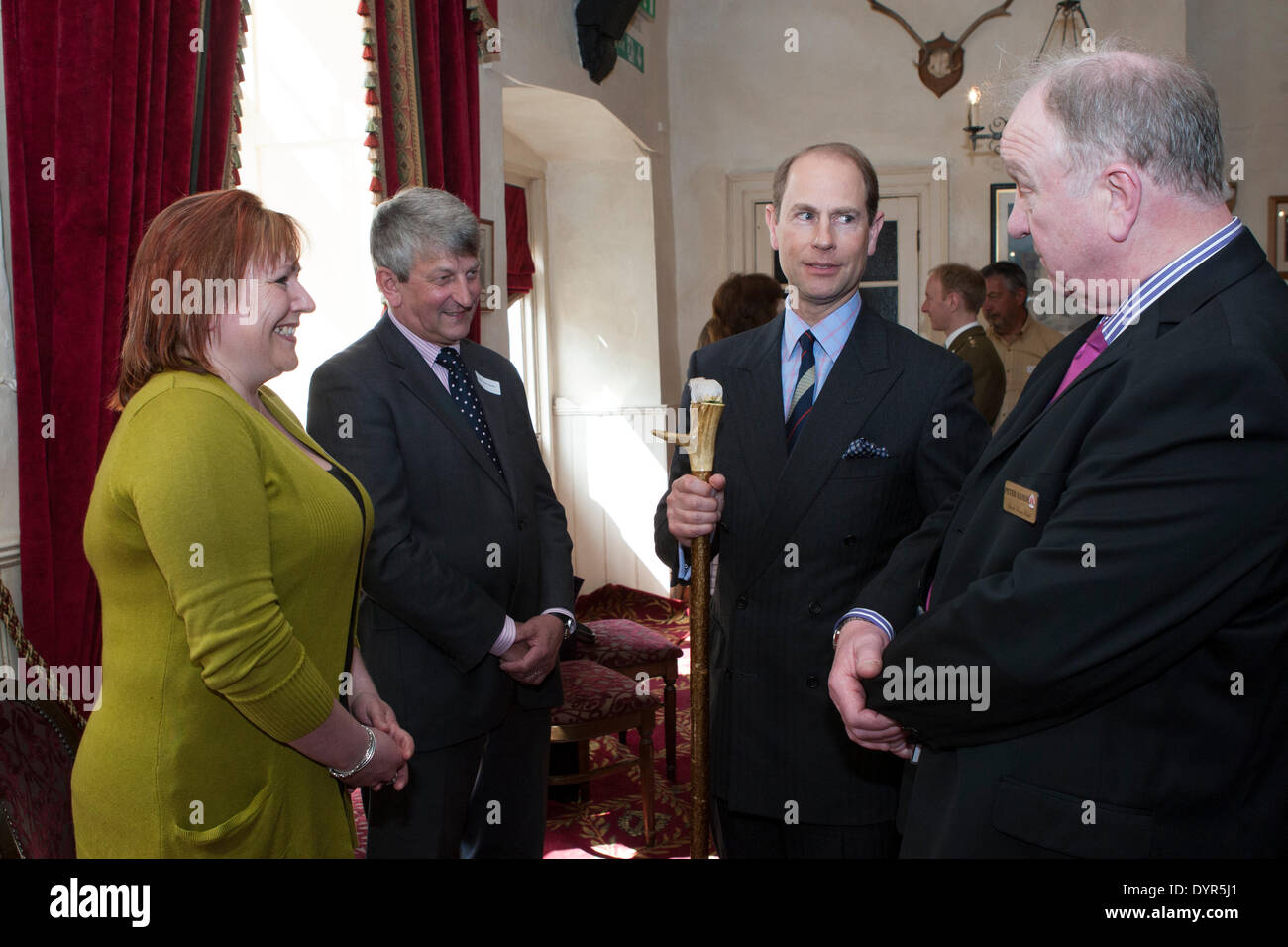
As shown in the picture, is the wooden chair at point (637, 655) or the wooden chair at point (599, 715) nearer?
the wooden chair at point (599, 715)

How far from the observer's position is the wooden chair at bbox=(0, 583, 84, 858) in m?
1.51

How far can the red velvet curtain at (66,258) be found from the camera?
2195 millimetres

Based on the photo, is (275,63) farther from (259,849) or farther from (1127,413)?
(1127,413)

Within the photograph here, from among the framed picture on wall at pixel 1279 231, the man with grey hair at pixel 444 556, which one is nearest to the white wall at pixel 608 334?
the framed picture on wall at pixel 1279 231

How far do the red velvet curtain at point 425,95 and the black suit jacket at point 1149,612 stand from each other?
3.08 metres

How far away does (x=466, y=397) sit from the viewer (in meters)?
2.46

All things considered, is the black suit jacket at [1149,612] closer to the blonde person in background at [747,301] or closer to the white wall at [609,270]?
the blonde person in background at [747,301]

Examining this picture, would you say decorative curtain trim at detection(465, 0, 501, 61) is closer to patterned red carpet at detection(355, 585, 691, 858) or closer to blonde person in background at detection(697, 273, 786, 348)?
blonde person in background at detection(697, 273, 786, 348)

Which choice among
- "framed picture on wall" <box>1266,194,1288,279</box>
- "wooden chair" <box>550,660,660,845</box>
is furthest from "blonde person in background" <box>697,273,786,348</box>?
"framed picture on wall" <box>1266,194,1288,279</box>

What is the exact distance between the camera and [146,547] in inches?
56.6

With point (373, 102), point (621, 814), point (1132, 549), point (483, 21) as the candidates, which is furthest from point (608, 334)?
point (1132, 549)

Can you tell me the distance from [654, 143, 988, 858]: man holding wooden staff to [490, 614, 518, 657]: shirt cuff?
0.52 meters

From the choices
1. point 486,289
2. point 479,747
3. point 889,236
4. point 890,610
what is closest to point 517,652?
point 479,747

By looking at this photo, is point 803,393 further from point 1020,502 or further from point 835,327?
point 1020,502
